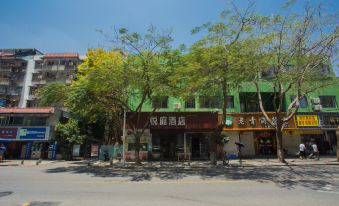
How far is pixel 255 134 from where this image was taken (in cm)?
2634

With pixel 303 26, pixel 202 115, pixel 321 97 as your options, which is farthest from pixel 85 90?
pixel 321 97

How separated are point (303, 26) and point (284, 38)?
1473 millimetres

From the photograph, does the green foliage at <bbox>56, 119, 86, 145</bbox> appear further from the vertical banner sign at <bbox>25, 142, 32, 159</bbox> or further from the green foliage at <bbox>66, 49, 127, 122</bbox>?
the green foliage at <bbox>66, 49, 127, 122</bbox>

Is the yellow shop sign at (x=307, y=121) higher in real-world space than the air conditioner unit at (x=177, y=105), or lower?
lower

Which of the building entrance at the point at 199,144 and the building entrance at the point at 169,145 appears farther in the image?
the building entrance at the point at 169,145

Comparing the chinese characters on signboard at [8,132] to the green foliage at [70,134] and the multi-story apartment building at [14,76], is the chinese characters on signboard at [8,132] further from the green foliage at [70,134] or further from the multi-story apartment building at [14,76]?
the multi-story apartment building at [14,76]

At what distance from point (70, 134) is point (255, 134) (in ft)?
66.8

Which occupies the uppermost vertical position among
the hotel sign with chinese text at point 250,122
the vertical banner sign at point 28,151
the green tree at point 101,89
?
the green tree at point 101,89

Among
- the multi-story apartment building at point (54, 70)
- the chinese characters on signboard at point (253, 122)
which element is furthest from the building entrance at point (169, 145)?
the multi-story apartment building at point (54, 70)

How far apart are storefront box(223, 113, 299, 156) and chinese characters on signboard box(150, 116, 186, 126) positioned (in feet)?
15.7

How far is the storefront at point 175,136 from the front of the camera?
23516 millimetres

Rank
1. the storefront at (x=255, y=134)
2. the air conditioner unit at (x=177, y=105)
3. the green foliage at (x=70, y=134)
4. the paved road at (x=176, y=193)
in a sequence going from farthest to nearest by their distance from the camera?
the green foliage at (x=70, y=134) < the storefront at (x=255, y=134) < the air conditioner unit at (x=177, y=105) < the paved road at (x=176, y=193)

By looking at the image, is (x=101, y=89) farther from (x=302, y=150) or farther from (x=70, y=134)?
(x=302, y=150)

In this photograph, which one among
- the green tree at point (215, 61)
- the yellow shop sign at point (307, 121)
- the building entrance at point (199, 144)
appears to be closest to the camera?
the green tree at point (215, 61)
